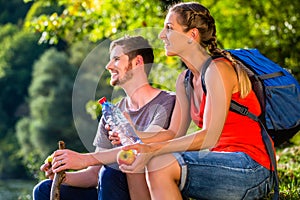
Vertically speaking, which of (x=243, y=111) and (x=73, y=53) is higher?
(x=243, y=111)

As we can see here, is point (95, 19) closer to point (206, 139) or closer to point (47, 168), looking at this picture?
point (47, 168)

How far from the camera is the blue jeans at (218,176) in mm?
3451

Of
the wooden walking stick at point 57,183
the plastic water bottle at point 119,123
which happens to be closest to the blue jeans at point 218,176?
the plastic water bottle at point 119,123

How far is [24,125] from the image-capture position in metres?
47.1

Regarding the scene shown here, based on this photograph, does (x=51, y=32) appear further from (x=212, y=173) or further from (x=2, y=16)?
(x=2, y=16)

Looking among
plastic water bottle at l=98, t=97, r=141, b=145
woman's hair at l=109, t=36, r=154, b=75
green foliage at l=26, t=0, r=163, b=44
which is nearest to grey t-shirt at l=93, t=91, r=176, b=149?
plastic water bottle at l=98, t=97, r=141, b=145

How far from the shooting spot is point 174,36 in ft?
12.7

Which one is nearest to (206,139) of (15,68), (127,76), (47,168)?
(127,76)

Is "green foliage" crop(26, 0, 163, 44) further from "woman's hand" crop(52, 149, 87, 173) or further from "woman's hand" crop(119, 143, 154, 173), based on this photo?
"woman's hand" crop(119, 143, 154, 173)

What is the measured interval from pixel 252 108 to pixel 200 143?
33cm

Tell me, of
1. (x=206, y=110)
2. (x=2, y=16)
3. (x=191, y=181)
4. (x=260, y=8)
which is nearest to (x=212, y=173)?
(x=191, y=181)

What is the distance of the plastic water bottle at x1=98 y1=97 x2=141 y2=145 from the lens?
3.85 metres

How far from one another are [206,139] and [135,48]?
89 cm

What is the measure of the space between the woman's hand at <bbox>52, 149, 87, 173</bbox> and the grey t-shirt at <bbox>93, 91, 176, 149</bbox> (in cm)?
43
